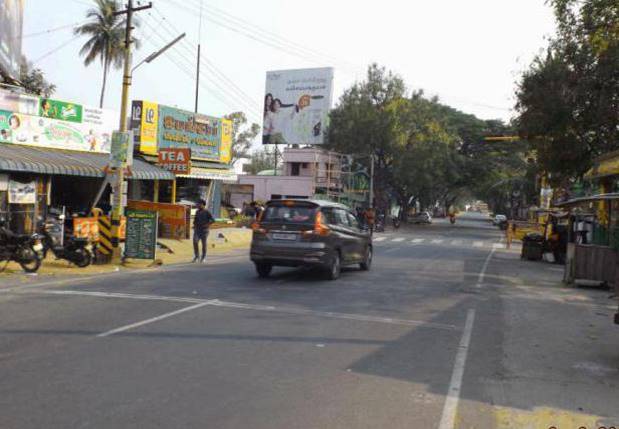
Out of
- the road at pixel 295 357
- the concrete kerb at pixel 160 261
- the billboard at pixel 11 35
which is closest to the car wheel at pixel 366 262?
the road at pixel 295 357

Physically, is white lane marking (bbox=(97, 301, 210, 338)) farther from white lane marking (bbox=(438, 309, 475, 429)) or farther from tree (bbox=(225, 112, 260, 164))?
tree (bbox=(225, 112, 260, 164))

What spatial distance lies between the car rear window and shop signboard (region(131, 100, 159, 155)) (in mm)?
15287

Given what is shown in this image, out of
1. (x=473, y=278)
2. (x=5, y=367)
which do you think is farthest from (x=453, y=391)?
(x=473, y=278)

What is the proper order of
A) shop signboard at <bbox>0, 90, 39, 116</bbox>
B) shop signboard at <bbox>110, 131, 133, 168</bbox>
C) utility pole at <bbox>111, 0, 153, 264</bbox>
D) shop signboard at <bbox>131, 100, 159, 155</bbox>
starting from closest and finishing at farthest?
1. shop signboard at <bbox>110, 131, 133, 168</bbox>
2. utility pole at <bbox>111, 0, 153, 264</bbox>
3. shop signboard at <bbox>0, 90, 39, 116</bbox>
4. shop signboard at <bbox>131, 100, 159, 155</bbox>

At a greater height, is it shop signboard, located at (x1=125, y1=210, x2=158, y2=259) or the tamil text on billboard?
the tamil text on billboard

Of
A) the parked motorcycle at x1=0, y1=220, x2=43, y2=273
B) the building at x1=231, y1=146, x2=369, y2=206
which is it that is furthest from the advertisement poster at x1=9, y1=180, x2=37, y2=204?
the building at x1=231, y1=146, x2=369, y2=206

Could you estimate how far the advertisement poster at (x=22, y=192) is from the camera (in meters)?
18.2

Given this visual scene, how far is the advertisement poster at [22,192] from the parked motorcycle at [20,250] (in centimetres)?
554

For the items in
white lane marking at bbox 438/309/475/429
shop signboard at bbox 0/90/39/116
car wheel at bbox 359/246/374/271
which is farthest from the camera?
shop signboard at bbox 0/90/39/116

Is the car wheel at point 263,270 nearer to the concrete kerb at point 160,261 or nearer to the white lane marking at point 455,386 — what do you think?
the concrete kerb at point 160,261

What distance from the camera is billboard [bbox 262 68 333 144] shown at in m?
52.2

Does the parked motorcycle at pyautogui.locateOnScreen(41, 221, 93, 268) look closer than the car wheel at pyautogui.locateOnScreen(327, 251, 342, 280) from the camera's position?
No

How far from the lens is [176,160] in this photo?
24.9 metres

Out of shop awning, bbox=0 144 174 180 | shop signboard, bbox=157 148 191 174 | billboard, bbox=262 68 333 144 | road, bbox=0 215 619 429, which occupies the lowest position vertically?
road, bbox=0 215 619 429
